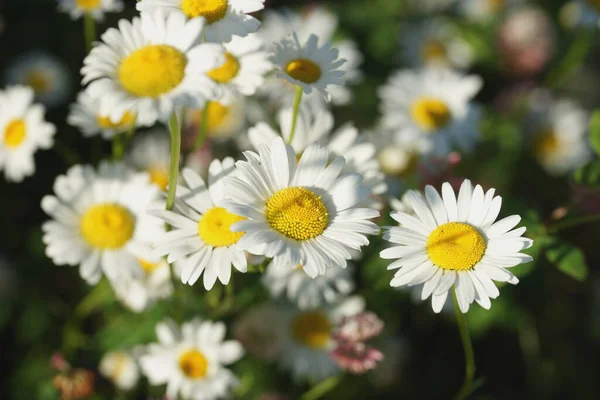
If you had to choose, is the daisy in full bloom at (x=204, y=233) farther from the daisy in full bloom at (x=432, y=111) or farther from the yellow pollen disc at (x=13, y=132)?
the daisy in full bloom at (x=432, y=111)

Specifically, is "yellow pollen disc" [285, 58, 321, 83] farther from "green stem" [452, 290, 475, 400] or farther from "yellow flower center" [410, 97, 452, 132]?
"yellow flower center" [410, 97, 452, 132]

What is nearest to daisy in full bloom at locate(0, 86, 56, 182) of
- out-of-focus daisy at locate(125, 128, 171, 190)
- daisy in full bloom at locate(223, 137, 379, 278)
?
out-of-focus daisy at locate(125, 128, 171, 190)

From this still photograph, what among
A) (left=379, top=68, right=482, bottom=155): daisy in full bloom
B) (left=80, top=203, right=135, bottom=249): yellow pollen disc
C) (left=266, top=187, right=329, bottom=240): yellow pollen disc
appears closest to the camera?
(left=266, top=187, right=329, bottom=240): yellow pollen disc

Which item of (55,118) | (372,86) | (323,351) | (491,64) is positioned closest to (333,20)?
(372,86)

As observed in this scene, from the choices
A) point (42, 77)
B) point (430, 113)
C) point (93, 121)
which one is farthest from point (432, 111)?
point (42, 77)

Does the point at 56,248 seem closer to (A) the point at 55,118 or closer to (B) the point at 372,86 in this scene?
(A) the point at 55,118

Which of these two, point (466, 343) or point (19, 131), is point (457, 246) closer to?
point (466, 343)
